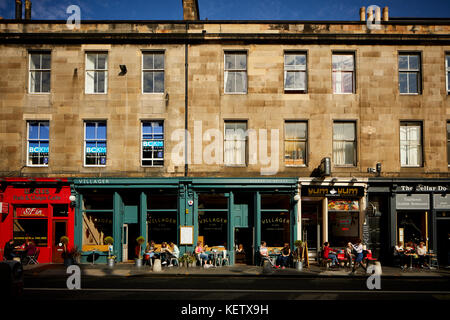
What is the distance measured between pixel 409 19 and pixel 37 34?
781 inches

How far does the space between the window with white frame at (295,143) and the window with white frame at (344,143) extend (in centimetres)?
157

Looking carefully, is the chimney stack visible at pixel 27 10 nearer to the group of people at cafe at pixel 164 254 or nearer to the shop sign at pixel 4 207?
the shop sign at pixel 4 207

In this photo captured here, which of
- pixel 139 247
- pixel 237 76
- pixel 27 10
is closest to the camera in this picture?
pixel 139 247

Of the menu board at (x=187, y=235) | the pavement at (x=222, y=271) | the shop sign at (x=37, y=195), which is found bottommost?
the pavement at (x=222, y=271)

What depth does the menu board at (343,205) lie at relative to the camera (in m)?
19.9

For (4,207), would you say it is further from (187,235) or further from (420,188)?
(420,188)

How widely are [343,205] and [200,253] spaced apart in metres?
7.68

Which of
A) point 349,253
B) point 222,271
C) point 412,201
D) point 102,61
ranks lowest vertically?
point 222,271

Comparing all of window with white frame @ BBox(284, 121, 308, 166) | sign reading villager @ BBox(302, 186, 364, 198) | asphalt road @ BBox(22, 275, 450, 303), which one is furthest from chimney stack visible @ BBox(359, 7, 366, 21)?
asphalt road @ BBox(22, 275, 450, 303)

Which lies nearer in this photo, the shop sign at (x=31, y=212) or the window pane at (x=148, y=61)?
the shop sign at (x=31, y=212)

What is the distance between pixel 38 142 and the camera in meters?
19.9

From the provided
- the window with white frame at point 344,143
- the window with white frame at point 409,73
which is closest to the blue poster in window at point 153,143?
the window with white frame at point 344,143

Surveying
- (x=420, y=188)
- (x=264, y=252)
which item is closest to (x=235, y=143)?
(x=264, y=252)
